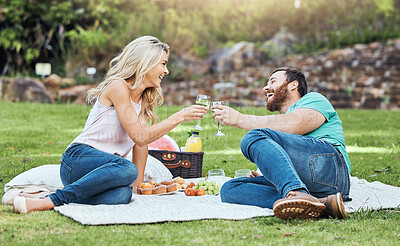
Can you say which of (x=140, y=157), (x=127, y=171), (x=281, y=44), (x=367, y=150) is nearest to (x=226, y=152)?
(x=367, y=150)

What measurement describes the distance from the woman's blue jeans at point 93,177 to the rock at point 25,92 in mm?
8579

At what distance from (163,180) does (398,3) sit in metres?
15.1

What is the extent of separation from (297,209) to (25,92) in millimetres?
10219

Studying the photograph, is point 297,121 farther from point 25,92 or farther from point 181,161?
point 25,92

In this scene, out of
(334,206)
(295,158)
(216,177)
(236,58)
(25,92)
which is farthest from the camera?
(236,58)

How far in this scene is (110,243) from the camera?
254cm

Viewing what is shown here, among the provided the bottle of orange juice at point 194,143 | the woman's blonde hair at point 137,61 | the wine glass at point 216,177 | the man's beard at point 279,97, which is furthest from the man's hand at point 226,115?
the bottle of orange juice at point 194,143

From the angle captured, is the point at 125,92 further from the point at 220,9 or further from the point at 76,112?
the point at 220,9

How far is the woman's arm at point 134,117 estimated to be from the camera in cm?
372

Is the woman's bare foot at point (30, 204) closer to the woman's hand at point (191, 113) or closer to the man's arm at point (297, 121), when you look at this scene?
the woman's hand at point (191, 113)

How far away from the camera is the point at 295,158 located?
3.25 m

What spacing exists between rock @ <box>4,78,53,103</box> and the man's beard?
9.11 metres

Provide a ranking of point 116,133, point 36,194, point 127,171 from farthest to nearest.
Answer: point 116,133
point 36,194
point 127,171

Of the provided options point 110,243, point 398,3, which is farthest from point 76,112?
point 398,3
